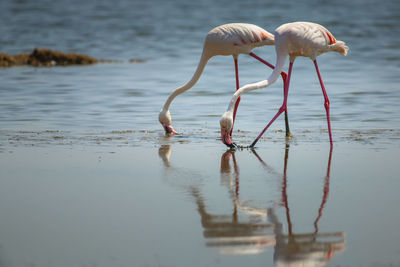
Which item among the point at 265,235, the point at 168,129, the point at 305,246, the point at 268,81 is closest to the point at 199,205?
the point at 265,235

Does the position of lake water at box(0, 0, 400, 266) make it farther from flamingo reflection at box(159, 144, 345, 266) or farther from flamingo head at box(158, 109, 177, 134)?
flamingo head at box(158, 109, 177, 134)

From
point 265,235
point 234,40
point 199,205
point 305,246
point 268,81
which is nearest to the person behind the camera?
point 305,246

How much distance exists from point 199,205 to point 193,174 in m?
1.11

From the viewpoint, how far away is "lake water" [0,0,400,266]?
396 cm

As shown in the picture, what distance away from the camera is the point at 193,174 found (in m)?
5.91

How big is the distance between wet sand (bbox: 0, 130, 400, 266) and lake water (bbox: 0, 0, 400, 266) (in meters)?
0.01

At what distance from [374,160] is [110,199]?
2672 mm

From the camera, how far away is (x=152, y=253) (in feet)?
12.7

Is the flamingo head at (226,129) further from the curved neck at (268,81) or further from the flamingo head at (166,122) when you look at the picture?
the flamingo head at (166,122)

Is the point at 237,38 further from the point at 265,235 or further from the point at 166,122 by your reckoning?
the point at 265,235

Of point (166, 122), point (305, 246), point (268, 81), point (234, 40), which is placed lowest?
point (305, 246)

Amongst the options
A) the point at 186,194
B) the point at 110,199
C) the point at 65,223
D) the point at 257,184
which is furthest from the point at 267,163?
the point at 65,223

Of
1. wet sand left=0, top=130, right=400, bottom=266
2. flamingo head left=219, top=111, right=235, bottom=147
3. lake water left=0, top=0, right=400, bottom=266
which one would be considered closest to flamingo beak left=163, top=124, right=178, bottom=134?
lake water left=0, top=0, right=400, bottom=266

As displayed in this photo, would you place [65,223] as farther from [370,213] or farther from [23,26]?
[23,26]
